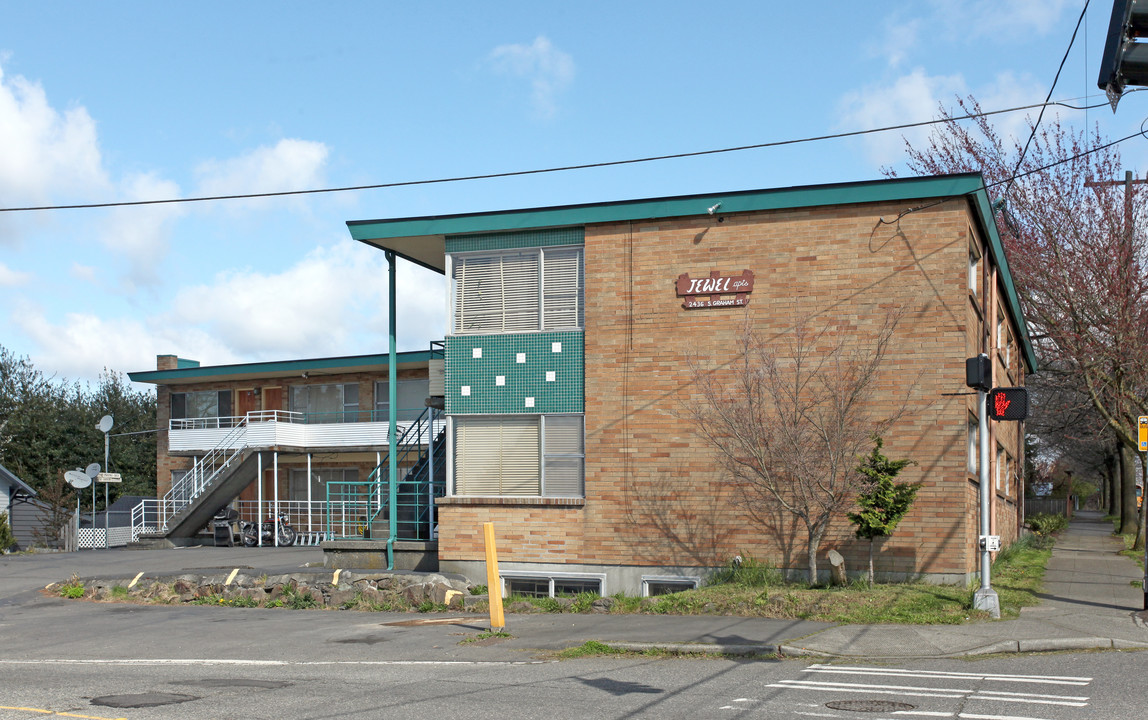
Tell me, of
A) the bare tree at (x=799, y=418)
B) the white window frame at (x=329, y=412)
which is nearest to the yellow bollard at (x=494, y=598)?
the bare tree at (x=799, y=418)

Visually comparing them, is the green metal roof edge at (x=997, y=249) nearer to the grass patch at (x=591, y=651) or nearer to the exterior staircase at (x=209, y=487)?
the grass patch at (x=591, y=651)

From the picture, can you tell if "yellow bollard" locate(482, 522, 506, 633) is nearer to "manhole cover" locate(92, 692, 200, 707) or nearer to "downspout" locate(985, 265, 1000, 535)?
"manhole cover" locate(92, 692, 200, 707)

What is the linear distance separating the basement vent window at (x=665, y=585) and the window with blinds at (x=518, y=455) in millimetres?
1862

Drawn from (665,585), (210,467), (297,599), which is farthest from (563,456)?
(210,467)

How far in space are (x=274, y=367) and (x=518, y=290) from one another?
22.0 m

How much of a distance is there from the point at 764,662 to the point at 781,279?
24.2 feet

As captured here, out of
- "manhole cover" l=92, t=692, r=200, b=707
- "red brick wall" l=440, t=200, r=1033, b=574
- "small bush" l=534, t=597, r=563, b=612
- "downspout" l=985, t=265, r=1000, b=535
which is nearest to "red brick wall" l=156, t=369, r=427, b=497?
"red brick wall" l=440, t=200, r=1033, b=574

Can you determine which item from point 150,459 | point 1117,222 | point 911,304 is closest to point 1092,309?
point 1117,222

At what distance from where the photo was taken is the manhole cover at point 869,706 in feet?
28.4

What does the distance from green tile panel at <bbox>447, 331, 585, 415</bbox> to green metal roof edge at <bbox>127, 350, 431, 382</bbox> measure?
50.7 ft

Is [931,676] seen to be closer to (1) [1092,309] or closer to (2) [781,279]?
(2) [781,279]

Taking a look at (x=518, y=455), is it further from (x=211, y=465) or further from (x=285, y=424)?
(x=211, y=465)

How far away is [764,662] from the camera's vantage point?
11.5 metres

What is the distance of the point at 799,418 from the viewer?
16.0 m
